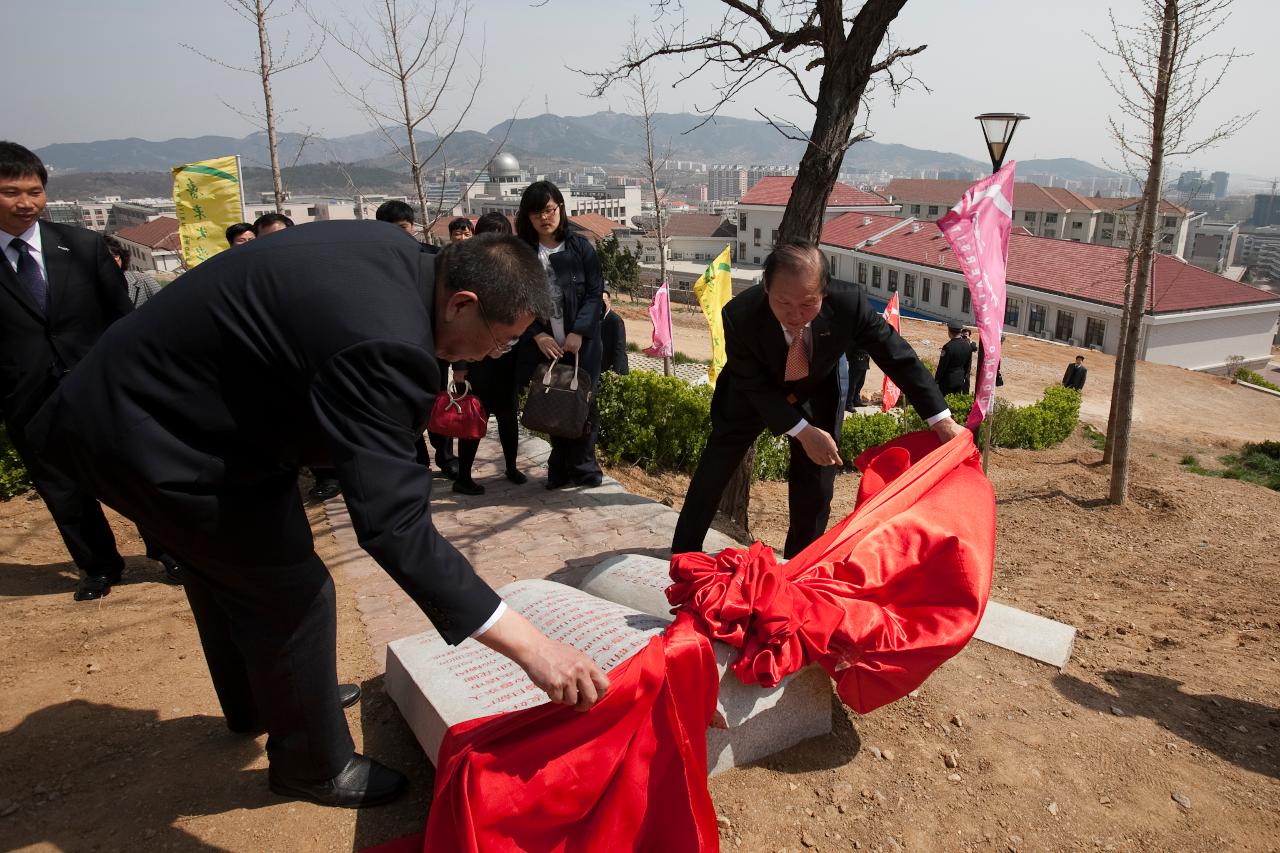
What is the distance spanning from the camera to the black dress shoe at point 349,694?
294 cm

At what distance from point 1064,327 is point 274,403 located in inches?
1271

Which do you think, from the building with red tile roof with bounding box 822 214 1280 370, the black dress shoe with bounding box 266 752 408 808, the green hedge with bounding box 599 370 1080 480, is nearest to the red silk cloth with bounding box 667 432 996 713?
the black dress shoe with bounding box 266 752 408 808

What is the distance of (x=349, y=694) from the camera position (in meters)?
2.96

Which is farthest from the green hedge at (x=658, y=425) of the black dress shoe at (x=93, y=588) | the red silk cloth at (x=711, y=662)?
the black dress shoe at (x=93, y=588)

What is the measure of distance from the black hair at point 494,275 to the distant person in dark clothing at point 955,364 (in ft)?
35.4

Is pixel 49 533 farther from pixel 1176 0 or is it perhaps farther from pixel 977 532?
pixel 1176 0

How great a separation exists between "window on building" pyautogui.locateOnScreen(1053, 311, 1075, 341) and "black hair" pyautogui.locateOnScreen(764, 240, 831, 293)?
29.9 meters

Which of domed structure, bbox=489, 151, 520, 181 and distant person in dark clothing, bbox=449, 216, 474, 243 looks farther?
domed structure, bbox=489, 151, 520, 181

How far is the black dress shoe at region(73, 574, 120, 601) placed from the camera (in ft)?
12.6

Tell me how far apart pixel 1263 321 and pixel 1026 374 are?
1529 cm

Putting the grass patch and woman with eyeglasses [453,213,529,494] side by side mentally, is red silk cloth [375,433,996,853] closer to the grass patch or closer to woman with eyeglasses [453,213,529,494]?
woman with eyeglasses [453,213,529,494]

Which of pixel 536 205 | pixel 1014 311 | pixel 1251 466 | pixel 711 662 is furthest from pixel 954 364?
pixel 1014 311

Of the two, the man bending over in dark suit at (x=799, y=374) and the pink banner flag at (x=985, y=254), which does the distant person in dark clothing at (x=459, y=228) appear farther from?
the pink banner flag at (x=985, y=254)

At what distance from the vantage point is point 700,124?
6133 mm
